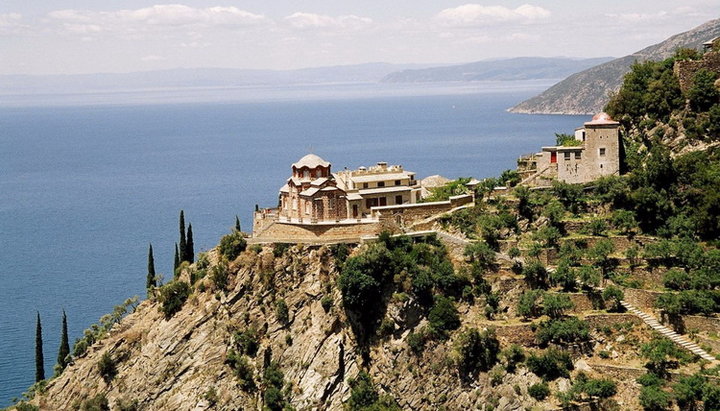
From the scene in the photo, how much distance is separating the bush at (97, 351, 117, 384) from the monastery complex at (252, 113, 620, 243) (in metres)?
11.0

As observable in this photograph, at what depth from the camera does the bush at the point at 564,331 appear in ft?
156

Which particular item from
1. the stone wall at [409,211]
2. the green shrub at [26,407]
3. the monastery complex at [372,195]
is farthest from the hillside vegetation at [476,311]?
the stone wall at [409,211]

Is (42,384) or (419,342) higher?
(419,342)

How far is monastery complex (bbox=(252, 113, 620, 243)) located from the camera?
56.5 metres

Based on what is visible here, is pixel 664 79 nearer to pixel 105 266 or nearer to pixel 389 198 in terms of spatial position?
pixel 389 198

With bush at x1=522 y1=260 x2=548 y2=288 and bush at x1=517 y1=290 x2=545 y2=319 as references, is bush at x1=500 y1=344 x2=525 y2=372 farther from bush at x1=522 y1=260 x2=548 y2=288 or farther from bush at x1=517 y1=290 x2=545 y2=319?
bush at x1=522 y1=260 x2=548 y2=288

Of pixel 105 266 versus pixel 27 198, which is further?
pixel 27 198

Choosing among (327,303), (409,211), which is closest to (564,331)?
(327,303)

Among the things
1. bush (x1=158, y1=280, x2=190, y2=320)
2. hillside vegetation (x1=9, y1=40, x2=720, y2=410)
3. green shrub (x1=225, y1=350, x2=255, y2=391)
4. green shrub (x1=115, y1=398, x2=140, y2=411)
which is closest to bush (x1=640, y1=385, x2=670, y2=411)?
hillside vegetation (x1=9, y1=40, x2=720, y2=410)

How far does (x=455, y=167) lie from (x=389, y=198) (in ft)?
219

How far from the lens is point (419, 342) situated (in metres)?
50.7

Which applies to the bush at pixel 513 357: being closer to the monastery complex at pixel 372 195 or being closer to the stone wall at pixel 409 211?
the monastery complex at pixel 372 195

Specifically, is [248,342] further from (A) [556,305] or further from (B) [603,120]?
(B) [603,120]

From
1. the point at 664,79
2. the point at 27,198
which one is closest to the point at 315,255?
the point at 664,79
